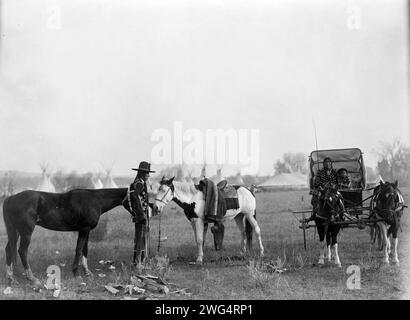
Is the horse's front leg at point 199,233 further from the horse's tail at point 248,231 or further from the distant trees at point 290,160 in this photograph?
the distant trees at point 290,160

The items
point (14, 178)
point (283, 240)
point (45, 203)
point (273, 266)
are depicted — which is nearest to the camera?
point (45, 203)

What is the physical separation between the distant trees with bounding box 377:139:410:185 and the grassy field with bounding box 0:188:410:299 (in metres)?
2.23

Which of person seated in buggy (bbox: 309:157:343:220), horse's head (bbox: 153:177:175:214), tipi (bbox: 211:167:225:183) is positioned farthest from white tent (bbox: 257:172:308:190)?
horse's head (bbox: 153:177:175:214)

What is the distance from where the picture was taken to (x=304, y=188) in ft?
79.7

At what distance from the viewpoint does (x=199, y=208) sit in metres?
7.27

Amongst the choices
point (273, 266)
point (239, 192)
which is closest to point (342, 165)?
point (239, 192)

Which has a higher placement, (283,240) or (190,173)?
(190,173)

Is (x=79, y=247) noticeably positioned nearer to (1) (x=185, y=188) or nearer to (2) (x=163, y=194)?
(2) (x=163, y=194)

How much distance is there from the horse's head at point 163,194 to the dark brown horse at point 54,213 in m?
0.56

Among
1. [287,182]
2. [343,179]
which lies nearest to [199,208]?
[343,179]

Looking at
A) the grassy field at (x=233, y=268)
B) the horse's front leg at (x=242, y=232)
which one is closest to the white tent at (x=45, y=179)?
the grassy field at (x=233, y=268)

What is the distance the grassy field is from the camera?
5551 millimetres

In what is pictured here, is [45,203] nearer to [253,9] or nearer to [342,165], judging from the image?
[253,9]
